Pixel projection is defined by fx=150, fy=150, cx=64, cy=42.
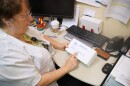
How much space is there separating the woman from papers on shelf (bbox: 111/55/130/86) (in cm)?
43

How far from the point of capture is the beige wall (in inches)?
51.4

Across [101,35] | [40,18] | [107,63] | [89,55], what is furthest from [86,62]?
[40,18]

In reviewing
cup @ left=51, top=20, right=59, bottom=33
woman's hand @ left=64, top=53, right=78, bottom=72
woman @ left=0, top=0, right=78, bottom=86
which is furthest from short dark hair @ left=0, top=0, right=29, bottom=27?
cup @ left=51, top=20, right=59, bottom=33

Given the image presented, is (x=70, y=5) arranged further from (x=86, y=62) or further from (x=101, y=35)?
(x=86, y=62)

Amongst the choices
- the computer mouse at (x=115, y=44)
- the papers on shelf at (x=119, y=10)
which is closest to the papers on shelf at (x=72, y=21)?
the papers on shelf at (x=119, y=10)

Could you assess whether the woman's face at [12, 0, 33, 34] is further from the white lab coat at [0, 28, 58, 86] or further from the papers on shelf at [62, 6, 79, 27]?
the papers on shelf at [62, 6, 79, 27]

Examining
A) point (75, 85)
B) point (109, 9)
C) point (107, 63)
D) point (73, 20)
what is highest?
point (109, 9)

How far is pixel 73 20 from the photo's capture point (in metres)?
1.55

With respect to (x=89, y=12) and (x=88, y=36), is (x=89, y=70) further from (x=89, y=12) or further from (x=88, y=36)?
(x=89, y=12)

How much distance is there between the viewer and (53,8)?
1.48 m

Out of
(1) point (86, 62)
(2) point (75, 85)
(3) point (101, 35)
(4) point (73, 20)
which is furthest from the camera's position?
(4) point (73, 20)

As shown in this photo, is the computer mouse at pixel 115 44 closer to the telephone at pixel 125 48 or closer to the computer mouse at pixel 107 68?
the telephone at pixel 125 48

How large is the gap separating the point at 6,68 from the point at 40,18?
87 cm

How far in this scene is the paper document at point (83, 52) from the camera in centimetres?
112
